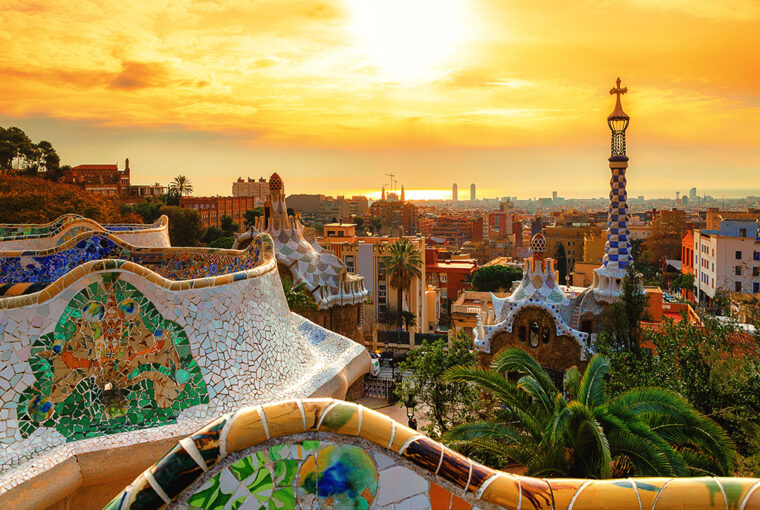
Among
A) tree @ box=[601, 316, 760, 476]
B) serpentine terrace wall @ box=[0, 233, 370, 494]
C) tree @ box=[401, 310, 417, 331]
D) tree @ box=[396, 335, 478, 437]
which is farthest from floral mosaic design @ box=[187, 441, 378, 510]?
tree @ box=[401, 310, 417, 331]

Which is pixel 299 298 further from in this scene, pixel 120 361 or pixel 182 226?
pixel 182 226

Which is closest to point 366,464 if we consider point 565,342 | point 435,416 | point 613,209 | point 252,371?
point 252,371

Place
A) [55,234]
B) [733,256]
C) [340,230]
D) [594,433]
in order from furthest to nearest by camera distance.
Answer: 1. [340,230]
2. [733,256]
3. [55,234]
4. [594,433]

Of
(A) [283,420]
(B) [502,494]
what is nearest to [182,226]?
(A) [283,420]

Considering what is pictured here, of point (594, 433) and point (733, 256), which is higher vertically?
point (594, 433)

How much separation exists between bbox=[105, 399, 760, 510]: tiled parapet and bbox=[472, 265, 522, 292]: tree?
46.6 metres

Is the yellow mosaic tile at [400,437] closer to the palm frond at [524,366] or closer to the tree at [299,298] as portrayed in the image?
the palm frond at [524,366]

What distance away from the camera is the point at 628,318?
12.8m

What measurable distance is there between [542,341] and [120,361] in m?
9.93

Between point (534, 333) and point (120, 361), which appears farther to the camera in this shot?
point (534, 333)

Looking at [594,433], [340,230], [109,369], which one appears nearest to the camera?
[109,369]

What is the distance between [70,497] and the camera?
14.5 feet

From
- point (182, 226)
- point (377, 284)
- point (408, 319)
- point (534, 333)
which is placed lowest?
point (408, 319)

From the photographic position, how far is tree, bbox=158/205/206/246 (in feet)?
115
